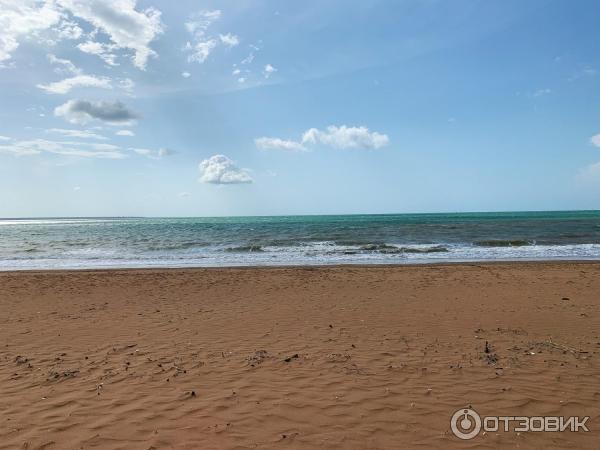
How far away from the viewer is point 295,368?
5.27m

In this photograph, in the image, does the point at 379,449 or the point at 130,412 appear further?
the point at 130,412

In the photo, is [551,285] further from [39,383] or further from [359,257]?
[39,383]

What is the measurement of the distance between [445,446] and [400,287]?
8739 millimetres

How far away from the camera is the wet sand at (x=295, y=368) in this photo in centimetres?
365

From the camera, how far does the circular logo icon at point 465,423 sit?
3615 millimetres

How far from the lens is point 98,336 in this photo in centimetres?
710

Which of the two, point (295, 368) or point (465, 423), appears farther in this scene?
point (295, 368)

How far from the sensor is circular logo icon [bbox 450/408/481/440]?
3615mm

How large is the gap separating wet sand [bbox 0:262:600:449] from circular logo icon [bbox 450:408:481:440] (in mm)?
73

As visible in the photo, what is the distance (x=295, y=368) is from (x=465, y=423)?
2336mm

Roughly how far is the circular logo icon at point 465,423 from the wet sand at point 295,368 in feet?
0.24

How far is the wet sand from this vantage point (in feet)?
12.0

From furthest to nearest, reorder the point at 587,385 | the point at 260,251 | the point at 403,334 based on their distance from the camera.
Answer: the point at 260,251, the point at 403,334, the point at 587,385

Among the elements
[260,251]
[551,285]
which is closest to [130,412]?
[551,285]
